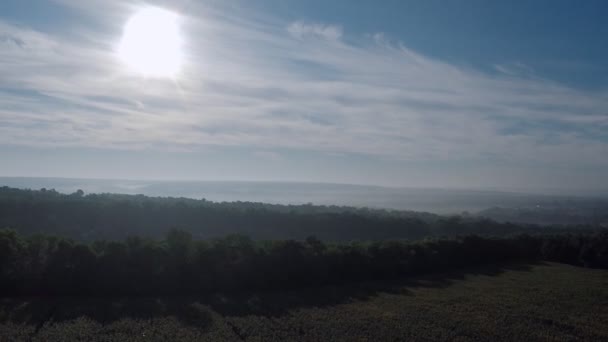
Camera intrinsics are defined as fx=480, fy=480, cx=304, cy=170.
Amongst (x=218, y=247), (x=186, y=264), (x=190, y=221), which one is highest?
(x=190, y=221)

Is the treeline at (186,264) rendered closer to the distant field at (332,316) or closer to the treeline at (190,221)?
the distant field at (332,316)

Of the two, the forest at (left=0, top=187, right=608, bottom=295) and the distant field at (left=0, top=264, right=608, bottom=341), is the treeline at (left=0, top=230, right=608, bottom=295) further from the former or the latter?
the distant field at (left=0, top=264, right=608, bottom=341)

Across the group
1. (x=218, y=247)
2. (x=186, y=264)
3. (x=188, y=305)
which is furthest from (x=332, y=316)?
(x=218, y=247)

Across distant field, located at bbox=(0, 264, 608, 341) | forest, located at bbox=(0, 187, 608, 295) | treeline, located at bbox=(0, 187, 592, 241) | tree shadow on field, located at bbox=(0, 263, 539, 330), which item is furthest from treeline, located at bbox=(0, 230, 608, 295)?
treeline, located at bbox=(0, 187, 592, 241)

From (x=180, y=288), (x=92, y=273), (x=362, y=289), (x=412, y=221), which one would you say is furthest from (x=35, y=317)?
(x=412, y=221)

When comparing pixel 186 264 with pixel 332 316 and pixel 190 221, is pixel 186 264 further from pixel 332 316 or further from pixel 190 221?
pixel 190 221
